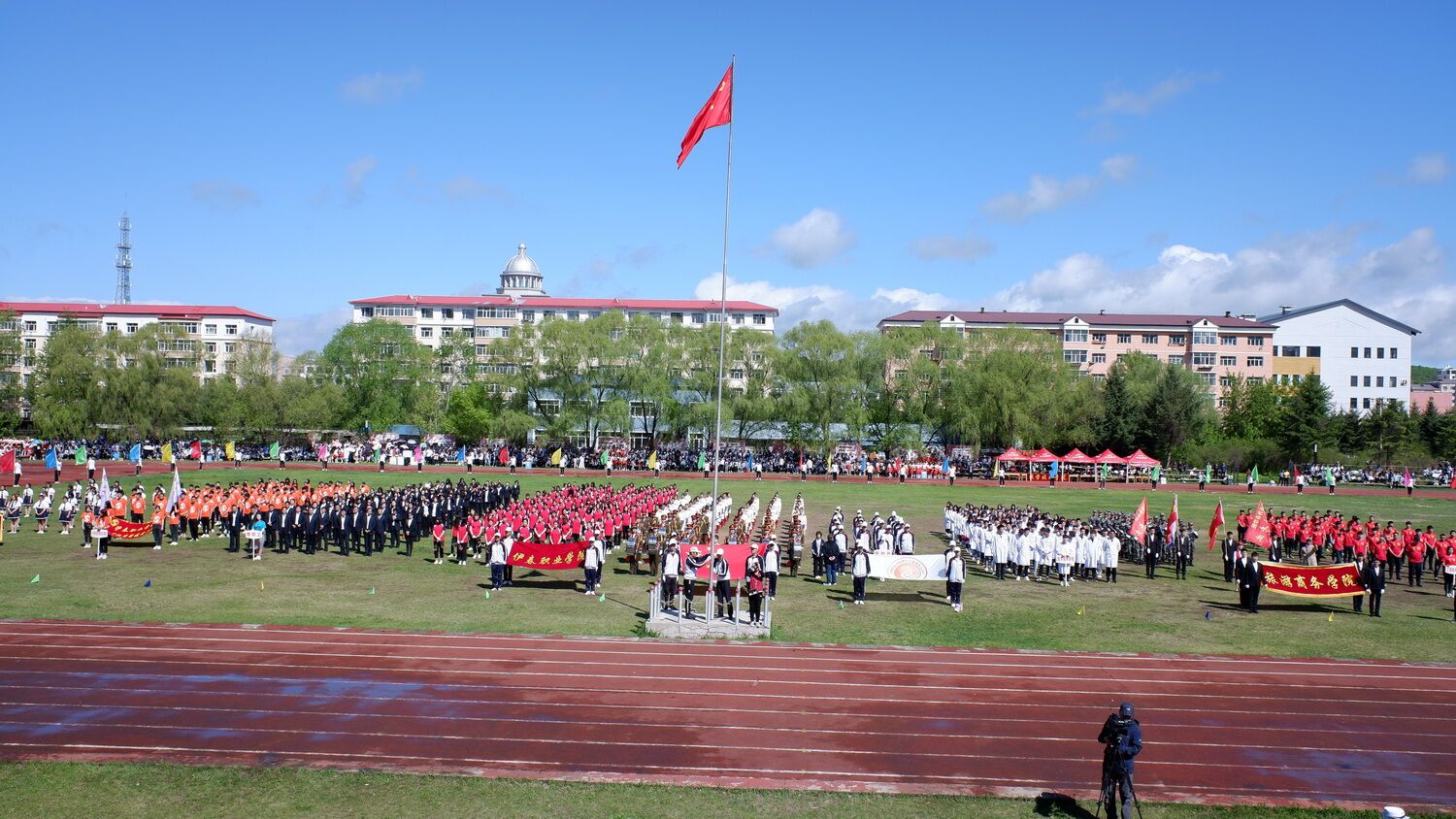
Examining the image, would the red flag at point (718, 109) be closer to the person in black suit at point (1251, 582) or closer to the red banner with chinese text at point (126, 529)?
the person in black suit at point (1251, 582)

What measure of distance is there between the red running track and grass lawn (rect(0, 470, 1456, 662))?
1.06 meters

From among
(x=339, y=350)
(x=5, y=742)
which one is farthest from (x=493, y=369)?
(x=5, y=742)

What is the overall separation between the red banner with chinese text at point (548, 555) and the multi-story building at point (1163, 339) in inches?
2755

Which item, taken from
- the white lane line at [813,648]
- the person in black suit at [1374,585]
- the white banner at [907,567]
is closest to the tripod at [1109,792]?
the white lane line at [813,648]

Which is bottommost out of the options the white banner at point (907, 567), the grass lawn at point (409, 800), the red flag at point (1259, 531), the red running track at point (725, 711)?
the grass lawn at point (409, 800)

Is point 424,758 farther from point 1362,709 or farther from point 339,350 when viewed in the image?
point 339,350

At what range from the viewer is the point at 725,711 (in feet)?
44.2

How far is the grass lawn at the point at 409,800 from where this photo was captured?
10.0 m

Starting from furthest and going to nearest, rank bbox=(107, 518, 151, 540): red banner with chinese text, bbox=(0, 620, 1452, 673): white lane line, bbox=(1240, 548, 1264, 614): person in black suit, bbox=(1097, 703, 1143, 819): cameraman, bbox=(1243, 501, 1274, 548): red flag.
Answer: bbox=(107, 518, 151, 540): red banner with chinese text → bbox=(1243, 501, 1274, 548): red flag → bbox=(1240, 548, 1264, 614): person in black suit → bbox=(0, 620, 1452, 673): white lane line → bbox=(1097, 703, 1143, 819): cameraman

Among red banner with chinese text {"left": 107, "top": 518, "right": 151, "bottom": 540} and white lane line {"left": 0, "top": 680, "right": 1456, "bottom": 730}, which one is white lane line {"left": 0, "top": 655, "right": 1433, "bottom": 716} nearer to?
white lane line {"left": 0, "top": 680, "right": 1456, "bottom": 730}

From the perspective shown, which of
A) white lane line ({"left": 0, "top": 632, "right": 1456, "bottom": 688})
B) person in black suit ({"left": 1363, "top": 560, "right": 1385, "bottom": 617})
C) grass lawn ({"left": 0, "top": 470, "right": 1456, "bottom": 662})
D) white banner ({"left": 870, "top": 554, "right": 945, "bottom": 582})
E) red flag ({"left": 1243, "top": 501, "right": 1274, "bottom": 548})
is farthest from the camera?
red flag ({"left": 1243, "top": 501, "right": 1274, "bottom": 548})

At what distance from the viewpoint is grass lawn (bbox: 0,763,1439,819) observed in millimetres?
10000

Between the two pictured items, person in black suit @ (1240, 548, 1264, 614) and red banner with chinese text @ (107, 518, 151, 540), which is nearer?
person in black suit @ (1240, 548, 1264, 614)

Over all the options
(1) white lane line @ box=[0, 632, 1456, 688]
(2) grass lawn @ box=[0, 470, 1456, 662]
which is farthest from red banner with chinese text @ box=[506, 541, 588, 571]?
(1) white lane line @ box=[0, 632, 1456, 688]
